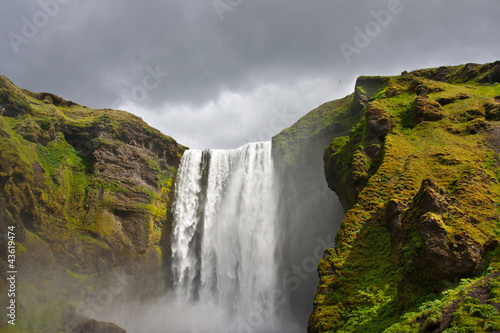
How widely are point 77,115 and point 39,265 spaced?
70.7 feet

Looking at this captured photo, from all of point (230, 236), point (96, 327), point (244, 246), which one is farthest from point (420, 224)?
point (230, 236)

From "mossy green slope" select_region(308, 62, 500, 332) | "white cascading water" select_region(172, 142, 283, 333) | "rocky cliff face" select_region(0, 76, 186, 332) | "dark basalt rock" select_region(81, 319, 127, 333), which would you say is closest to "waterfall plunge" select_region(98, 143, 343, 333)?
"white cascading water" select_region(172, 142, 283, 333)

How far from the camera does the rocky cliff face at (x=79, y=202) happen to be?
24.1 metres

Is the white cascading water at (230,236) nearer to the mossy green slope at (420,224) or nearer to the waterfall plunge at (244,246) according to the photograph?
the waterfall plunge at (244,246)

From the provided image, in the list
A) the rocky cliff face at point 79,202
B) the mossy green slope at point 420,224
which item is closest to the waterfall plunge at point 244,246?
the rocky cliff face at point 79,202

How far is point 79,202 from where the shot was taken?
30.2m

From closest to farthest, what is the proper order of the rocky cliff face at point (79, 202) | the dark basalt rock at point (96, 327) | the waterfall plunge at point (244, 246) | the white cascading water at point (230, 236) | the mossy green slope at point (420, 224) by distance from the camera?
the mossy green slope at point (420, 224) < the dark basalt rock at point (96, 327) < the rocky cliff face at point (79, 202) < the waterfall plunge at point (244, 246) < the white cascading water at point (230, 236)

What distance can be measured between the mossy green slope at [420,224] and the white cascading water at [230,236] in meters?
16.0

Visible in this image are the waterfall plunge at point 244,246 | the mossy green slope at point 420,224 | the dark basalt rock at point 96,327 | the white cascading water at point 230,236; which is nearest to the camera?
the mossy green slope at point 420,224

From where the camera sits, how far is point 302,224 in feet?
111

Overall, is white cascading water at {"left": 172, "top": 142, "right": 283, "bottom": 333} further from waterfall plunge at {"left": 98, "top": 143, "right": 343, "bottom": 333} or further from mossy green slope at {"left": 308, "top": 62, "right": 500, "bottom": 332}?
mossy green slope at {"left": 308, "top": 62, "right": 500, "bottom": 332}

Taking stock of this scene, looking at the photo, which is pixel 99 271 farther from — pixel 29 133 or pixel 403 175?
pixel 403 175

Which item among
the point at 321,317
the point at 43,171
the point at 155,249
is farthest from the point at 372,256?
the point at 43,171

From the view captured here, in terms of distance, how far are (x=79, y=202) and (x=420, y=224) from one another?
30439 millimetres
